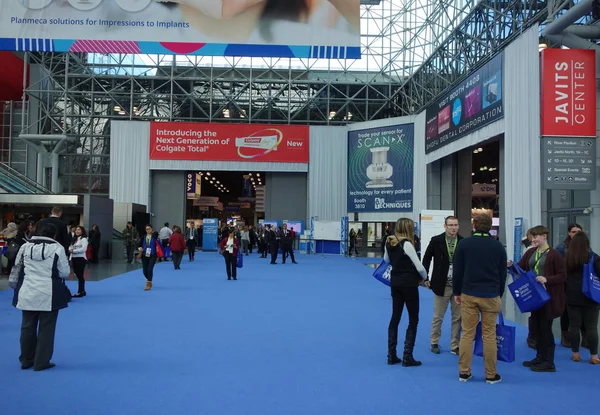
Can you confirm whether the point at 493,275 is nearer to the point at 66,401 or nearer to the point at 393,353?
the point at 393,353

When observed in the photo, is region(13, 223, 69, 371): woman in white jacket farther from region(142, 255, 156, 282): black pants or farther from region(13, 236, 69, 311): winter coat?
region(142, 255, 156, 282): black pants

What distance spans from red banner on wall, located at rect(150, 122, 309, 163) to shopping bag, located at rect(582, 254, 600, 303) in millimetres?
26420

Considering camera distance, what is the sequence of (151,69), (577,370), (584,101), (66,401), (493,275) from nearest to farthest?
1. (66,401)
2. (493,275)
3. (577,370)
4. (584,101)
5. (151,69)

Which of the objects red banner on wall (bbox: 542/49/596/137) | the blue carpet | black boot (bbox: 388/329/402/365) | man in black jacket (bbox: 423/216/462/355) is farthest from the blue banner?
black boot (bbox: 388/329/402/365)

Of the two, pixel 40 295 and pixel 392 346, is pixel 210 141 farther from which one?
pixel 392 346

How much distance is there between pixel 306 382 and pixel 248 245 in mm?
25001

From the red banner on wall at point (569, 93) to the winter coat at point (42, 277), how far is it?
10.8m

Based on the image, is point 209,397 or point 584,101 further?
point 584,101

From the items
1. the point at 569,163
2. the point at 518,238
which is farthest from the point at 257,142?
the point at 569,163

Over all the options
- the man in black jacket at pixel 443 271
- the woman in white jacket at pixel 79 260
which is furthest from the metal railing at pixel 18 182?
the man in black jacket at pixel 443 271

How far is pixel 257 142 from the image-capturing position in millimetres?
31484

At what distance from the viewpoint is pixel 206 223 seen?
30891 mm

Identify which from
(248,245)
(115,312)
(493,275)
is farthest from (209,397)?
(248,245)

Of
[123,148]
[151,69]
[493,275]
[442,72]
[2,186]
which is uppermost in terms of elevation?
[151,69]
